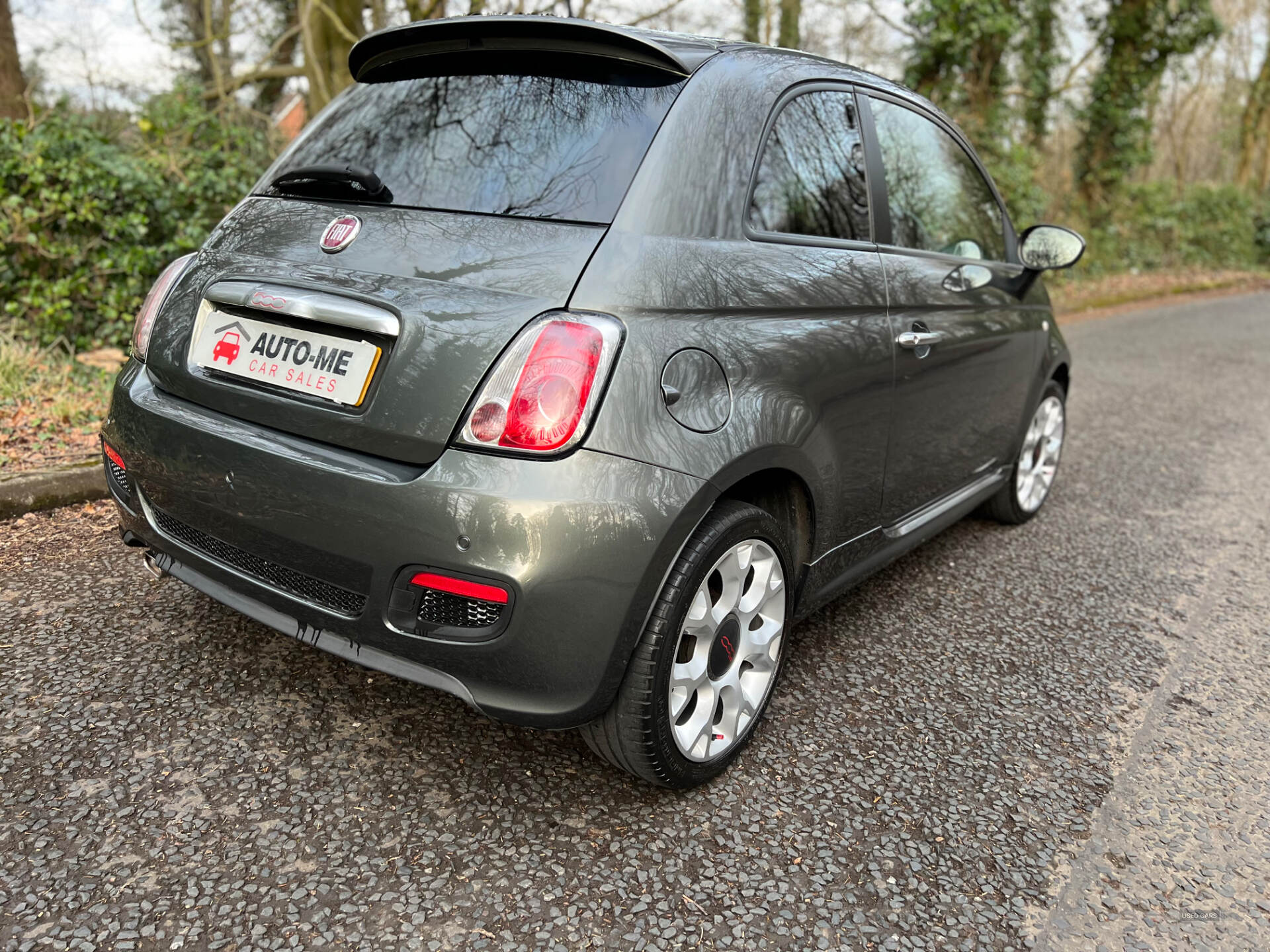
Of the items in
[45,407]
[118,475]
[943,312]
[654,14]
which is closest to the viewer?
[118,475]

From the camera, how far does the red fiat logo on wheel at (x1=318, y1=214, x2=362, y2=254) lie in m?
2.12

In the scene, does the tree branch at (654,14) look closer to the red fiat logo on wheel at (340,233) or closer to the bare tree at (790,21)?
the bare tree at (790,21)

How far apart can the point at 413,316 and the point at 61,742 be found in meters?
1.35

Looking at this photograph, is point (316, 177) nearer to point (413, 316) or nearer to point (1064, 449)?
point (413, 316)

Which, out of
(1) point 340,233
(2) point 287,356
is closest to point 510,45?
(1) point 340,233

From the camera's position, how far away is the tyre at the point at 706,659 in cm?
201

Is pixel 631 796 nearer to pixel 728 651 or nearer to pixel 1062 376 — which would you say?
pixel 728 651

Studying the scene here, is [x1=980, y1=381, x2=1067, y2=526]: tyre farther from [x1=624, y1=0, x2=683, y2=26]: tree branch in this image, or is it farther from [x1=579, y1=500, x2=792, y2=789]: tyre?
[x1=624, y1=0, x2=683, y2=26]: tree branch

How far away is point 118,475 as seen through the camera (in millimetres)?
2402

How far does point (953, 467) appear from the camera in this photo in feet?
11.1

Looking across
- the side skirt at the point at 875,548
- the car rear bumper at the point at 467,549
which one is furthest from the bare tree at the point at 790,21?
the car rear bumper at the point at 467,549

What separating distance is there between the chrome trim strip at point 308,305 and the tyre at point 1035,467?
2.94 metres

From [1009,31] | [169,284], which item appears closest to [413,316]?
[169,284]

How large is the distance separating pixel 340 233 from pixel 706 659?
1.27 meters
